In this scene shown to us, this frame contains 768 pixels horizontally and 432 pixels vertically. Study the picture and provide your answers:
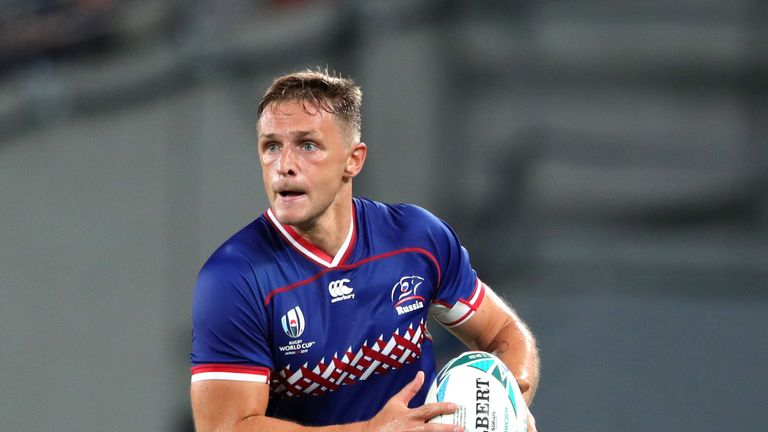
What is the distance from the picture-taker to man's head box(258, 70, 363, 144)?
2.85 m

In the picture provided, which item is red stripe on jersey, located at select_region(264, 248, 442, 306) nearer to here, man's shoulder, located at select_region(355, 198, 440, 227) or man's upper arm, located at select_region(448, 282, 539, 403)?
man's shoulder, located at select_region(355, 198, 440, 227)

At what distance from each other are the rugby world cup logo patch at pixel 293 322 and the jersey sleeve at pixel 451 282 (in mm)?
510

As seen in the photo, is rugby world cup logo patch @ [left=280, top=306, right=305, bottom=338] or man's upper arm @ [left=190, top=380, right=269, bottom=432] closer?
man's upper arm @ [left=190, top=380, right=269, bottom=432]

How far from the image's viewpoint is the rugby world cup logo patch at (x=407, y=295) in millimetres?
3057

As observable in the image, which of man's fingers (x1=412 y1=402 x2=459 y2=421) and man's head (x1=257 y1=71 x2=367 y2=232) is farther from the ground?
man's head (x1=257 y1=71 x2=367 y2=232)

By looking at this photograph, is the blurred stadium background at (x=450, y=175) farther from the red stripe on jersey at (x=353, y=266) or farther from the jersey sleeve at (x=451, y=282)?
the red stripe on jersey at (x=353, y=266)

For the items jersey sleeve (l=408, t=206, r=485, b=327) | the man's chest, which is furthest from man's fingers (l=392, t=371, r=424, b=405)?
jersey sleeve (l=408, t=206, r=485, b=327)

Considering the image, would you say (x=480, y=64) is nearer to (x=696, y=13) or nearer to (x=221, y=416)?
(x=696, y=13)

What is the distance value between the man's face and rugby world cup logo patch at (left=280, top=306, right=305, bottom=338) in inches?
9.1

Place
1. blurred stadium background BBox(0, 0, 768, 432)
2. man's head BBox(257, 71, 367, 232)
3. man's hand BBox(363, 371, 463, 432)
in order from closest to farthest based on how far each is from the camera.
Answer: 1. man's hand BBox(363, 371, 463, 432)
2. man's head BBox(257, 71, 367, 232)
3. blurred stadium background BBox(0, 0, 768, 432)

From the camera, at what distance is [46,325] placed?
741 centimetres

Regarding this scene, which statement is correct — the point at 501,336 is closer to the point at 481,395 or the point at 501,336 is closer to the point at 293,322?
the point at 481,395

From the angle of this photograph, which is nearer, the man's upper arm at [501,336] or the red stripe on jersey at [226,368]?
the red stripe on jersey at [226,368]

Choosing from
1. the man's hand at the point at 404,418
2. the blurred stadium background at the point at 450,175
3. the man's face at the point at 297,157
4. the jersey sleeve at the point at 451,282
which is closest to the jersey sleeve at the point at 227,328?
the man's face at the point at 297,157
